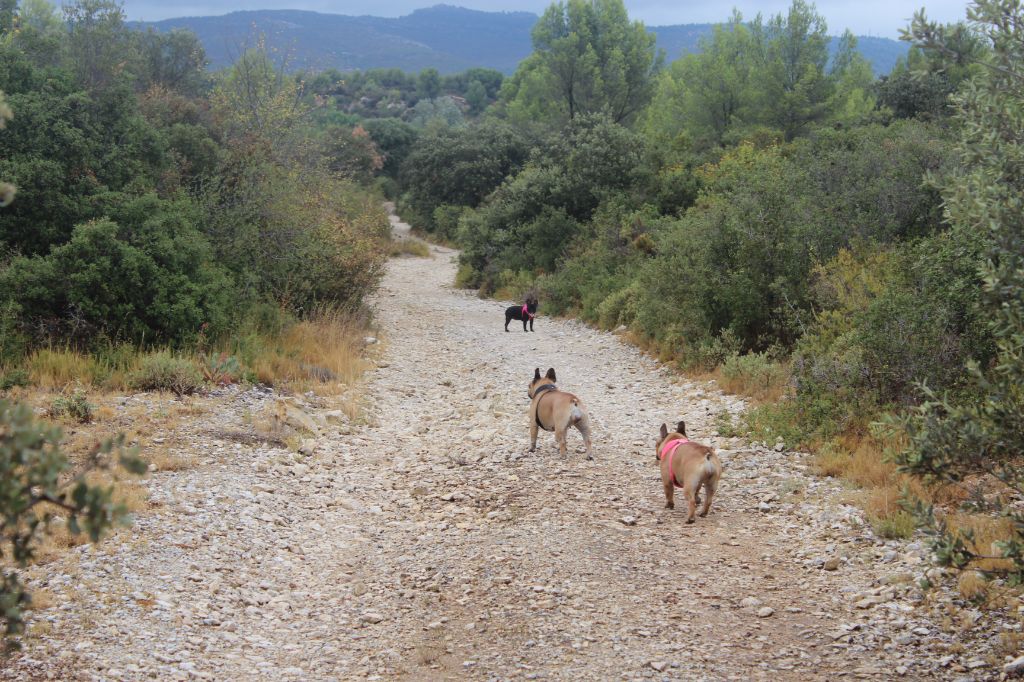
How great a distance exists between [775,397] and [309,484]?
5815 mm

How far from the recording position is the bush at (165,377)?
10.1 meters

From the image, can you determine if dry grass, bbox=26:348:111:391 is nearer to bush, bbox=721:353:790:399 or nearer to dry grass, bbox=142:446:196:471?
dry grass, bbox=142:446:196:471

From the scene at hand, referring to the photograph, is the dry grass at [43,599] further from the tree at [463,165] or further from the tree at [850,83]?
the tree at [463,165]

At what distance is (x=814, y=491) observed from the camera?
24.2ft

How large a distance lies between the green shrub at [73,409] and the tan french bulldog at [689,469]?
6.10 m

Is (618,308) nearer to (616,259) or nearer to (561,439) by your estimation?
(616,259)

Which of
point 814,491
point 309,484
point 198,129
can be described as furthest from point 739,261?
point 198,129

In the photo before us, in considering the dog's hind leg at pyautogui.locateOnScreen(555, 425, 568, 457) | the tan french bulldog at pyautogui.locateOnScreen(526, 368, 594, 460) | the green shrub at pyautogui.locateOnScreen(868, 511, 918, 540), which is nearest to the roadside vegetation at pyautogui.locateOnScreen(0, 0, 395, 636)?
the tan french bulldog at pyautogui.locateOnScreen(526, 368, 594, 460)

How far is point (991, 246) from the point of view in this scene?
365cm

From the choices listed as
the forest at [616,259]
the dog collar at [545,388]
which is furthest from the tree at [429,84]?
the dog collar at [545,388]

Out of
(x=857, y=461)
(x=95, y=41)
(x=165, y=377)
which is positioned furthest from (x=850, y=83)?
(x=165, y=377)

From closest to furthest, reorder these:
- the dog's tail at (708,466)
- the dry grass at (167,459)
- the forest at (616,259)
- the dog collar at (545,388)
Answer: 1. the forest at (616,259)
2. the dog's tail at (708,466)
3. the dry grass at (167,459)
4. the dog collar at (545,388)

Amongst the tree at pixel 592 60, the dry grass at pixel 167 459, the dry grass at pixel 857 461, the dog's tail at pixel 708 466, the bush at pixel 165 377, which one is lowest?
the dry grass at pixel 167 459

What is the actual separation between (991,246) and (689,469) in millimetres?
3512
